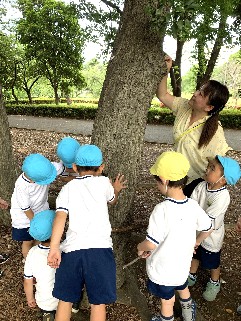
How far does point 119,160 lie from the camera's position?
8.99 feet

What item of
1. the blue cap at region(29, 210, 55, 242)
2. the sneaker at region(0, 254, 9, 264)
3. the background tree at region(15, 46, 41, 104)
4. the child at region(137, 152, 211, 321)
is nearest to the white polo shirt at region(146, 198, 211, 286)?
the child at region(137, 152, 211, 321)

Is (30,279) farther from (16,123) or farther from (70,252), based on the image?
(16,123)

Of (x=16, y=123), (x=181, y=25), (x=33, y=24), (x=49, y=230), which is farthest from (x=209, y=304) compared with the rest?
(x=33, y=24)

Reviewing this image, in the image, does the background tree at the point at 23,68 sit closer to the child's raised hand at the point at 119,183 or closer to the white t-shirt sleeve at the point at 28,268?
the child's raised hand at the point at 119,183

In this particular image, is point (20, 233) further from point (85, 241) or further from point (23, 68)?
point (23, 68)

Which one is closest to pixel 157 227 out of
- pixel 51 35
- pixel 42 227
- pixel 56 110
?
pixel 42 227

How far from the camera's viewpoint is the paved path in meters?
10.7

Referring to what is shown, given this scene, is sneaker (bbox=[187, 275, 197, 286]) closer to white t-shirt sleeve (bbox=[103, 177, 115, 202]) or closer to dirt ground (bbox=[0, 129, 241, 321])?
dirt ground (bbox=[0, 129, 241, 321])

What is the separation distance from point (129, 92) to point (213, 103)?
63 centimetres

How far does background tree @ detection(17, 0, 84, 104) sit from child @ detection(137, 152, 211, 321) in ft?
42.7

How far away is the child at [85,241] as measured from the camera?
2160mm

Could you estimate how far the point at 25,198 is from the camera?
279 centimetres

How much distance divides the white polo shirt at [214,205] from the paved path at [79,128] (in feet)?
24.1

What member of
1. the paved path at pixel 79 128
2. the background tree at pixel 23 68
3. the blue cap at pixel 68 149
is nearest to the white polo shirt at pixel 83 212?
the blue cap at pixel 68 149
